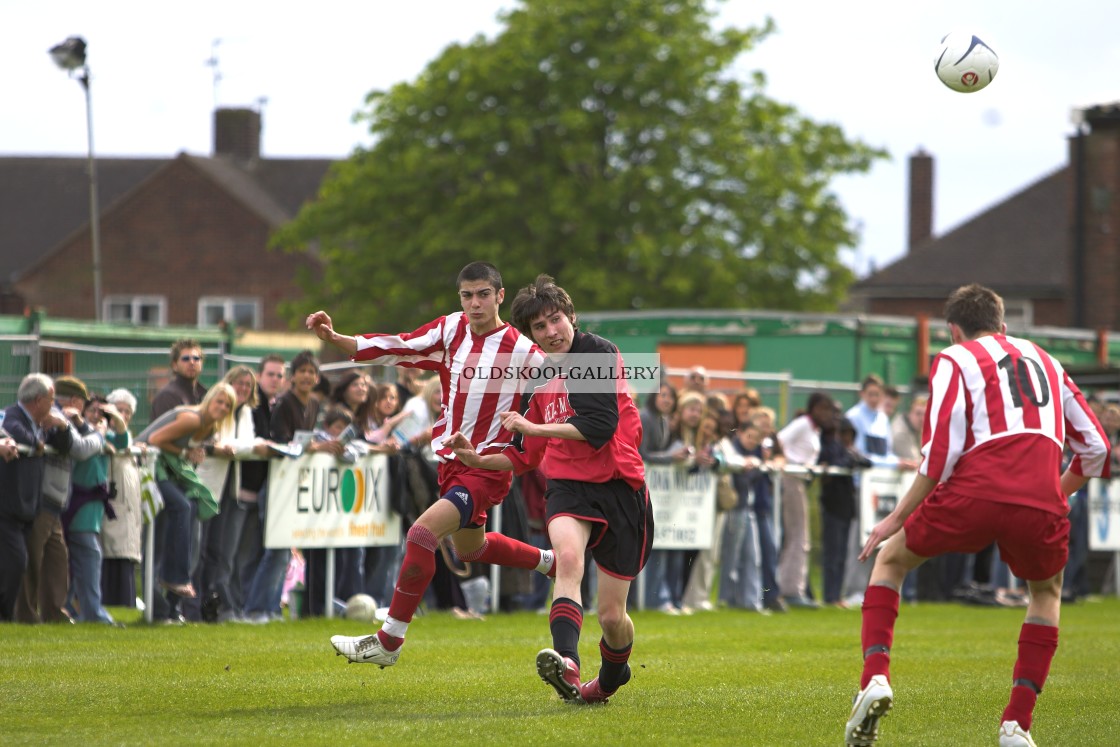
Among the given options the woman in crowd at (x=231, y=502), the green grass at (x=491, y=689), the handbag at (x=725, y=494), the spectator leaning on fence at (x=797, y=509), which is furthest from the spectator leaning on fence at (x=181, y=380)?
the spectator leaning on fence at (x=797, y=509)

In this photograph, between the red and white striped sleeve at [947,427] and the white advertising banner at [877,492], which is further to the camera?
the white advertising banner at [877,492]

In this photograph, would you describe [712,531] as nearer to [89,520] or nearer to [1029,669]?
[89,520]

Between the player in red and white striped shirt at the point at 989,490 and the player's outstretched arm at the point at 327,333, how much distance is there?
3.05 metres

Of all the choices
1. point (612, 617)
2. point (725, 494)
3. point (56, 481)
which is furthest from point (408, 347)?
point (725, 494)

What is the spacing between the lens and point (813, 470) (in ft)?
56.0

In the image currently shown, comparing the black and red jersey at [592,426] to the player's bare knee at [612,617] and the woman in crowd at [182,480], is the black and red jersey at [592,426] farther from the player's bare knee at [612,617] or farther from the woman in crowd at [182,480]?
the woman in crowd at [182,480]

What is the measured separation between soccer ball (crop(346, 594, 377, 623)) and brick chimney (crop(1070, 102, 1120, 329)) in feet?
101

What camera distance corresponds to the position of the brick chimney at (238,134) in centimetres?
6022

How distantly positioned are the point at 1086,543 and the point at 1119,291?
2277 cm

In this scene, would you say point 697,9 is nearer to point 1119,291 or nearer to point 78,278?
Result: point 1119,291

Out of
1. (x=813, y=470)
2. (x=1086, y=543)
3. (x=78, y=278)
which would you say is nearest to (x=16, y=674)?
(x=813, y=470)

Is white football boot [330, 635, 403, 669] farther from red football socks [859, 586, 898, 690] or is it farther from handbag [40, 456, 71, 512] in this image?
handbag [40, 456, 71, 512]

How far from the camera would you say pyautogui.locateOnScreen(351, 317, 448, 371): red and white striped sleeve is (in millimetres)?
8734

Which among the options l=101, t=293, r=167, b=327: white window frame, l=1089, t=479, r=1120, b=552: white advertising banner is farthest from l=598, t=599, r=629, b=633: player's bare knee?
l=101, t=293, r=167, b=327: white window frame
